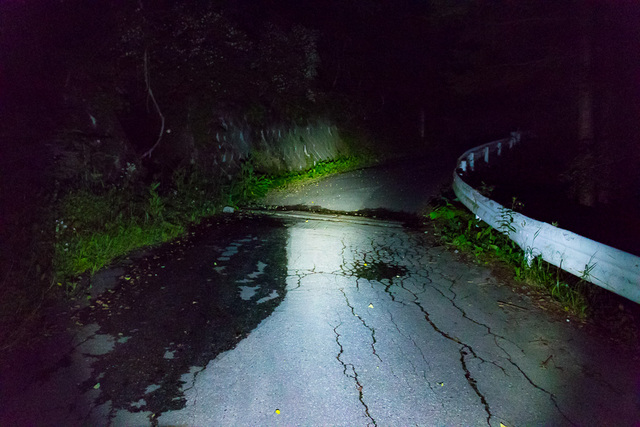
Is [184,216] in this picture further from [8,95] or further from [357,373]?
[357,373]

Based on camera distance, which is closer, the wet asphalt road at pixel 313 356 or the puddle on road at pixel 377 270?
the wet asphalt road at pixel 313 356

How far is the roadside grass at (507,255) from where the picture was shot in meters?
4.73

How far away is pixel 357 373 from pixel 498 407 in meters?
1.18

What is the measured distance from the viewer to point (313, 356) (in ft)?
12.0

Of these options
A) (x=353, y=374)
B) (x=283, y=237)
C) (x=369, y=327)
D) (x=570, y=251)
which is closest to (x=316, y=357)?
(x=353, y=374)

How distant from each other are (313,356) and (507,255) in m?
4.11

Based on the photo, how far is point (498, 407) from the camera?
299cm

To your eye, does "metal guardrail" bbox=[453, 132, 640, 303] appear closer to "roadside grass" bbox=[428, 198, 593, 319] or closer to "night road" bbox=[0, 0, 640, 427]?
"night road" bbox=[0, 0, 640, 427]

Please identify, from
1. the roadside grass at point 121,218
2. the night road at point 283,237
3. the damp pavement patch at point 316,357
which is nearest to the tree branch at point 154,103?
the night road at point 283,237

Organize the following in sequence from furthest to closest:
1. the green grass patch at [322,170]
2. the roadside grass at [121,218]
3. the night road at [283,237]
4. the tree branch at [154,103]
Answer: the green grass patch at [322,170]
the tree branch at [154,103]
the roadside grass at [121,218]
the night road at [283,237]

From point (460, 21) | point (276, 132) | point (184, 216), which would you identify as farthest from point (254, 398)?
point (276, 132)

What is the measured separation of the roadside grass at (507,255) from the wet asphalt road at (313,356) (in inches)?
13.9

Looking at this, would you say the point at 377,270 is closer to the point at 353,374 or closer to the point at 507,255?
the point at 507,255

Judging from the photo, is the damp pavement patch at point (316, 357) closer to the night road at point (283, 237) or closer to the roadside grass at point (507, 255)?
the night road at point (283, 237)
